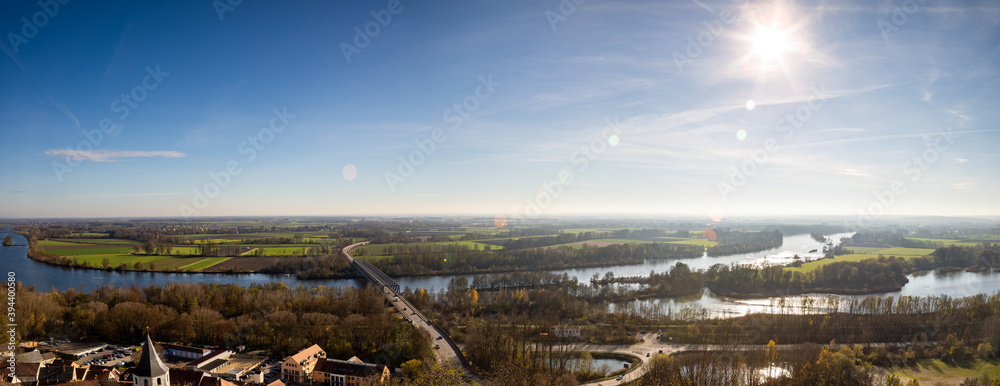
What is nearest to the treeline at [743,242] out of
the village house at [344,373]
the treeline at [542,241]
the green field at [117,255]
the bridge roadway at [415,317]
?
the treeline at [542,241]

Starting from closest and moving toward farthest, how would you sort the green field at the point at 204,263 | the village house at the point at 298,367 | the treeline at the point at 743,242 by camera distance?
the village house at the point at 298,367
the green field at the point at 204,263
the treeline at the point at 743,242

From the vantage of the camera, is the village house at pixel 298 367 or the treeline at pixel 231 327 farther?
the treeline at pixel 231 327

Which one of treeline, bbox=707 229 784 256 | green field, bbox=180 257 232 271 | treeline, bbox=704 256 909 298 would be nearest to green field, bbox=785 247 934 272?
treeline, bbox=704 256 909 298

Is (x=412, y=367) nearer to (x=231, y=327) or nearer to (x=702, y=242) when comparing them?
(x=231, y=327)

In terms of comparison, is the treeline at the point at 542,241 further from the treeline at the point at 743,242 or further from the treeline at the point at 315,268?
the treeline at the point at 315,268

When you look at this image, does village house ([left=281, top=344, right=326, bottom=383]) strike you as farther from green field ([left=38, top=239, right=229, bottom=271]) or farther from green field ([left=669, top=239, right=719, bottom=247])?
green field ([left=669, top=239, right=719, bottom=247])

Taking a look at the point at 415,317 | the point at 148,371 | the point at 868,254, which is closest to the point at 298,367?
the point at 148,371
